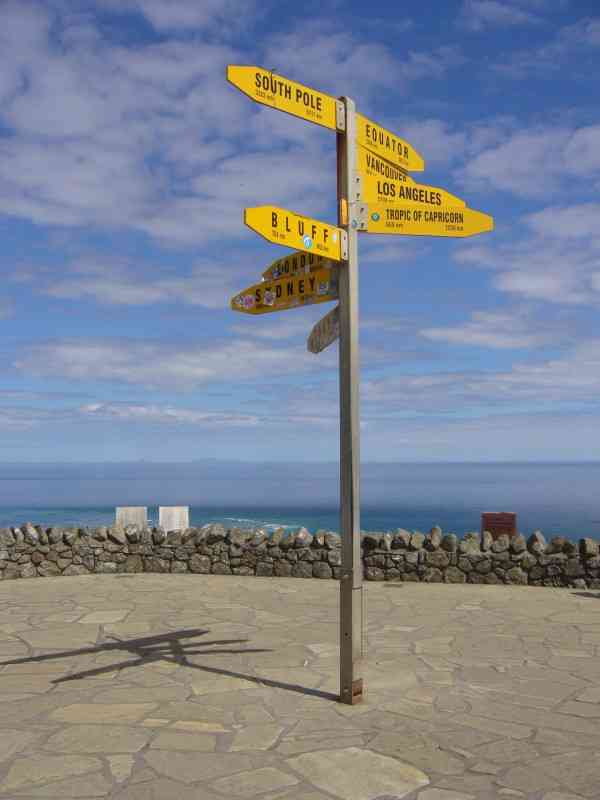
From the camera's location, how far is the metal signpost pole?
535 cm

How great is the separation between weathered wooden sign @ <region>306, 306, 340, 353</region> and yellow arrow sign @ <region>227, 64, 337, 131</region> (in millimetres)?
1382

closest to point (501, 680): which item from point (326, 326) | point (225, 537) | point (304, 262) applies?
point (326, 326)

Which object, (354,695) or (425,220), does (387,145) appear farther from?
(354,695)

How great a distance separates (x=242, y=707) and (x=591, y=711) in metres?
2.42

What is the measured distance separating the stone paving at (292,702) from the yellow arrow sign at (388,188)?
375 centimetres

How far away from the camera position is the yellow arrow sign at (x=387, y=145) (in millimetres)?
5770

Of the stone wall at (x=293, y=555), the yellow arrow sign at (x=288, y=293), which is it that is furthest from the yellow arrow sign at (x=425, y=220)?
the stone wall at (x=293, y=555)

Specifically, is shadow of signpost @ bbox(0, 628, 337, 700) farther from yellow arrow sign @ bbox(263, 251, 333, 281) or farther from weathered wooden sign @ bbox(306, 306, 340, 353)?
yellow arrow sign @ bbox(263, 251, 333, 281)

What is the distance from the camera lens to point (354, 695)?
536 cm

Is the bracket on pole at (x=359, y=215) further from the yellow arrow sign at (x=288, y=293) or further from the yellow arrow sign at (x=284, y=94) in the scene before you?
the yellow arrow sign at (x=284, y=94)

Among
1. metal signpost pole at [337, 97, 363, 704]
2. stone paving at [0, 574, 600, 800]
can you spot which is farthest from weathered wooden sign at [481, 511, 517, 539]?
metal signpost pole at [337, 97, 363, 704]

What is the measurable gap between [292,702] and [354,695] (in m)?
0.45

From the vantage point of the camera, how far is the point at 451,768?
418 cm

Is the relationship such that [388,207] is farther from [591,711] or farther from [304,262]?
[591,711]
